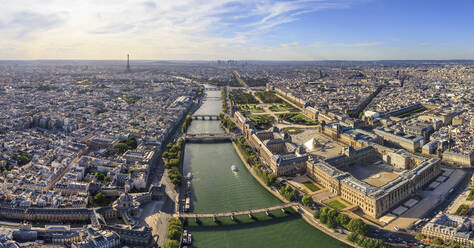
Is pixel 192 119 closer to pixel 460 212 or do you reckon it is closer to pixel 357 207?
pixel 357 207

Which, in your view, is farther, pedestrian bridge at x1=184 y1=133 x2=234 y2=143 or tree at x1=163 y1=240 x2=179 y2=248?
pedestrian bridge at x1=184 y1=133 x2=234 y2=143

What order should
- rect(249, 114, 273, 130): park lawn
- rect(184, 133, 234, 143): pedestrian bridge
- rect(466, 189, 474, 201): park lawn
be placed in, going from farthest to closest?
rect(249, 114, 273, 130): park lawn, rect(184, 133, 234, 143): pedestrian bridge, rect(466, 189, 474, 201): park lawn

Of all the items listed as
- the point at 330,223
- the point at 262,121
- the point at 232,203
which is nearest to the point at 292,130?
the point at 262,121

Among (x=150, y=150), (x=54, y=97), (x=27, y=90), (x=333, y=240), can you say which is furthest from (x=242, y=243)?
(x=27, y=90)

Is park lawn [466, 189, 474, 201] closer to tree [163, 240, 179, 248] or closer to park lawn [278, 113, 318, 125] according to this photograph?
tree [163, 240, 179, 248]

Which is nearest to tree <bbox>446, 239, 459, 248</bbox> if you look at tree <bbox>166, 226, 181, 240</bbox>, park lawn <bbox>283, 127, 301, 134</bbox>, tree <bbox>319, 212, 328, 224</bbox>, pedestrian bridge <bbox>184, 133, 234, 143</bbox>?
tree <bbox>319, 212, 328, 224</bbox>
